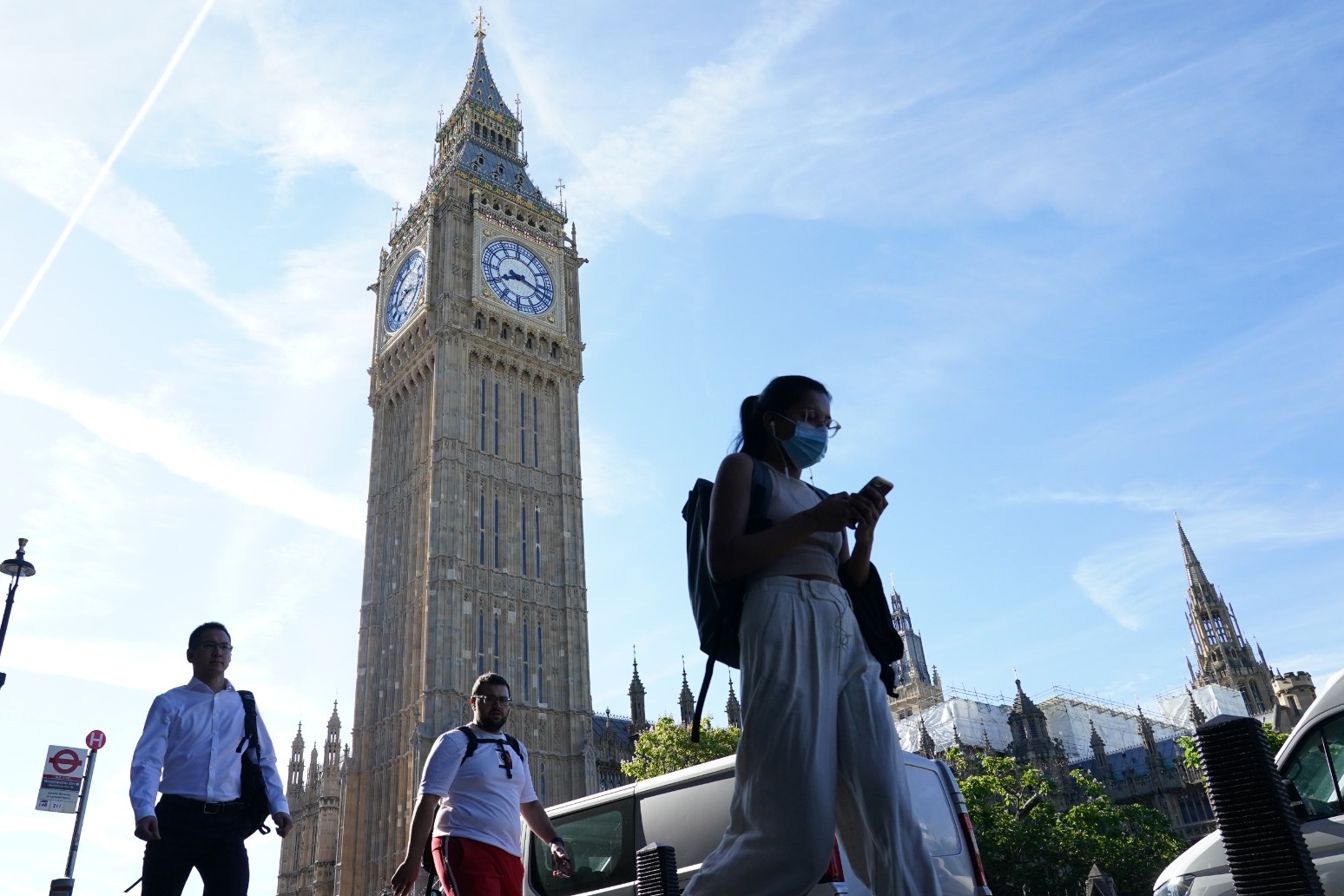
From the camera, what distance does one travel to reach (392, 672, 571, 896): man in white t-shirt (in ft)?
18.8

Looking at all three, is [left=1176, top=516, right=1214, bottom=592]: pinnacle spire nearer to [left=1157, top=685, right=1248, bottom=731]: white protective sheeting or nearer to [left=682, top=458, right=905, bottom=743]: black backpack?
[left=1157, top=685, right=1248, bottom=731]: white protective sheeting

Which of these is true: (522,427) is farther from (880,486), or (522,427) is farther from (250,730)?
(880,486)

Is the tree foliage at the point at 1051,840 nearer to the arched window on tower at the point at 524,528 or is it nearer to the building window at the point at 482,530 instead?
the arched window on tower at the point at 524,528

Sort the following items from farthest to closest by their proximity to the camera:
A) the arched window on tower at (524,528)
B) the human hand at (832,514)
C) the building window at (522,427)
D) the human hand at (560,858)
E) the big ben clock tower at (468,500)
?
the building window at (522,427) < the arched window on tower at (524,528) < the big ben clock tower at (468,500) < the human hand at (560,858) < the human hand at (832,514)

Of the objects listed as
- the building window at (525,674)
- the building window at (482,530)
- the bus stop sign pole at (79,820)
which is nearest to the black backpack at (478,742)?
the bus stop sign pole at (79,820)

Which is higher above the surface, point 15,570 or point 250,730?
point 15,570

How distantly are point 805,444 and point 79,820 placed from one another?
1697 cm

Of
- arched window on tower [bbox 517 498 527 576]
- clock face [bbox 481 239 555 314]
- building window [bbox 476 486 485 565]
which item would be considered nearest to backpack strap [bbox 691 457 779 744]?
building window [bbox 476 486 485 565]

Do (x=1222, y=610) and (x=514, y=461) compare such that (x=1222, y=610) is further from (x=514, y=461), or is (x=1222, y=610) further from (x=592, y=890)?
(x=592, y=890)

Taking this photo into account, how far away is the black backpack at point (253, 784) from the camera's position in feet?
17.6

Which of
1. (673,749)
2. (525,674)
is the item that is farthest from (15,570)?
(525,674)

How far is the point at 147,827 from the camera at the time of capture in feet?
15.9

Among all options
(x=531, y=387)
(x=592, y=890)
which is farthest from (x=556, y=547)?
(x=592, y=890)

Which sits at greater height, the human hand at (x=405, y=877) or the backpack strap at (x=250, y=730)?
the backpack strap at (x=250, y=730)
